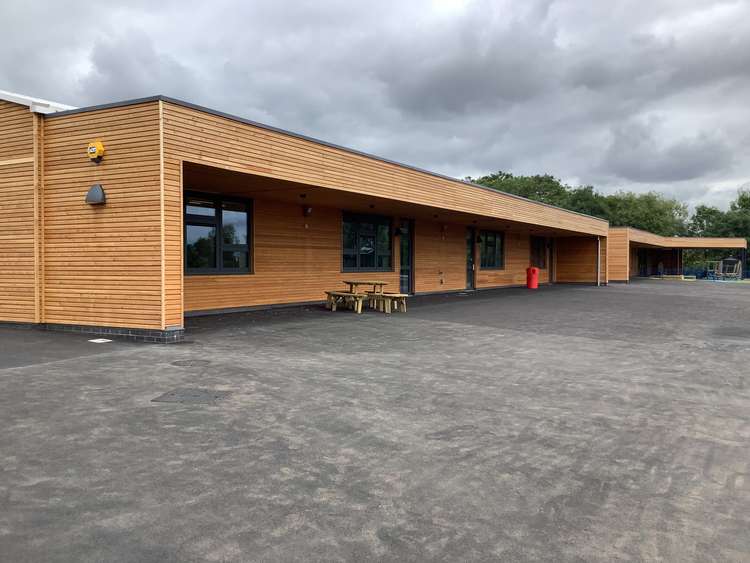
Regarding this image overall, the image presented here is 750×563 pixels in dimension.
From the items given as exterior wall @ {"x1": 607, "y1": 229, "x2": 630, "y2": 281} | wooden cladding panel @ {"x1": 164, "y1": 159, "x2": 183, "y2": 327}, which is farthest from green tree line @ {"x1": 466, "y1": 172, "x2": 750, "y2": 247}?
wooden cladding panel @ {"x1": 164, "y1": 159, "x2": 183, "y2": 327}

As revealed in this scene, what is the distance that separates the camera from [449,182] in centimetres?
1588

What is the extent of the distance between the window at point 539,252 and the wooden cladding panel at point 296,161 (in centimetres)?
1241

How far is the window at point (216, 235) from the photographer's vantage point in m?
12.1

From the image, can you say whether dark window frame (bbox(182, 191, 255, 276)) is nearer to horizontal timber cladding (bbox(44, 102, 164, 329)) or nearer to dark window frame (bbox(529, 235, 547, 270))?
horizontal timber cladding (bbox(44, 102, 164, 329))

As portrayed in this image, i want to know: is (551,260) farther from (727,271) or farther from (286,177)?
(286,177)

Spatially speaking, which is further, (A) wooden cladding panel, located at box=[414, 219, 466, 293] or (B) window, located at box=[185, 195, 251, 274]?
(A) wooden cladding panel, located at box=[414, 219, 466, 293]

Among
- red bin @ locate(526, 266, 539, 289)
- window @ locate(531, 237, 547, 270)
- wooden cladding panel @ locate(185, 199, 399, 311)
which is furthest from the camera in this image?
window @ locate(531, 237, 547, 270)

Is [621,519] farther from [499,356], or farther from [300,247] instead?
[300,247]

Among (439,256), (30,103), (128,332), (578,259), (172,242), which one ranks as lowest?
(128,332)

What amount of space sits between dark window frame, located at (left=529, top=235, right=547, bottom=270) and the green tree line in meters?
32.6

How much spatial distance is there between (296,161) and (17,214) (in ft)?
16.5

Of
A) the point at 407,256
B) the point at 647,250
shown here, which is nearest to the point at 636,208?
the point at 647,250

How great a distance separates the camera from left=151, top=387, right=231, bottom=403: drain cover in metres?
5.16

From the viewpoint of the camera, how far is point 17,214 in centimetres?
989
